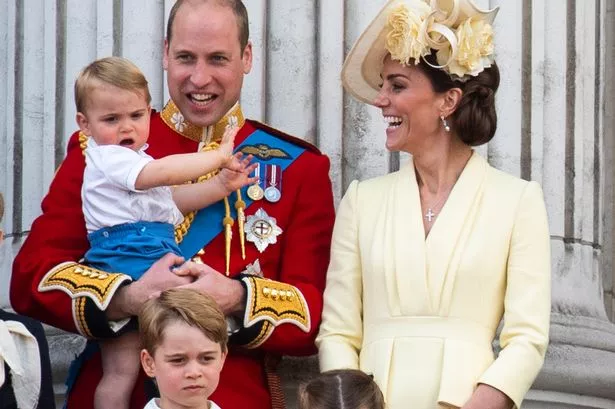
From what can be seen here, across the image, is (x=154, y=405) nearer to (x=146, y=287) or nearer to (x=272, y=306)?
(x=146, y=287)

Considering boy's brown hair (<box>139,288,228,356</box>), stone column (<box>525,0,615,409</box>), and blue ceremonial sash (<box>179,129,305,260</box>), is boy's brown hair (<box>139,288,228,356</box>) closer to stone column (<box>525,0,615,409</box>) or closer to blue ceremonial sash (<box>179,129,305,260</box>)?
blue ceremonial sash (<box>179,129,305,260</box>)

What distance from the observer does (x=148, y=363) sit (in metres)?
6.68

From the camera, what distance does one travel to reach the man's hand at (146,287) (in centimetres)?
692

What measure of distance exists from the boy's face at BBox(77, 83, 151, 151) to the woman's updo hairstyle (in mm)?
865

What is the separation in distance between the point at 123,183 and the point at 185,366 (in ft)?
2.27

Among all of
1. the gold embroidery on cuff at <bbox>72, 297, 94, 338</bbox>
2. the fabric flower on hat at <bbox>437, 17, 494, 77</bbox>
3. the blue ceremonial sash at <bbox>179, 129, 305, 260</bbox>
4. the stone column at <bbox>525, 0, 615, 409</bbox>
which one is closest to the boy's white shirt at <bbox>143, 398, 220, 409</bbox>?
the gold embroidery on cuff at <bbox>72, 297, 94, 338</bbox>

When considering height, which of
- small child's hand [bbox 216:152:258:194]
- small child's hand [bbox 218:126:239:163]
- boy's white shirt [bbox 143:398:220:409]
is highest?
small child's hand [bbox 218:126:239:163]

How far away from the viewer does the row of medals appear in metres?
7.44

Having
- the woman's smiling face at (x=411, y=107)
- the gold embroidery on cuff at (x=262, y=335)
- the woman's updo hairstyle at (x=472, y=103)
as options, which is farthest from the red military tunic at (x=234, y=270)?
the woman's updo hairstyle at (x=472, y=103)

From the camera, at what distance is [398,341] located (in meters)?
7.00

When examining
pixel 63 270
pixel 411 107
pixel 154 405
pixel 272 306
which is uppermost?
pixel 411 107

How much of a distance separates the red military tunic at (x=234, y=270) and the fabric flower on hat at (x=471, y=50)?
24.4 inches

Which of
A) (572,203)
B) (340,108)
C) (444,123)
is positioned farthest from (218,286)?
(572,203)

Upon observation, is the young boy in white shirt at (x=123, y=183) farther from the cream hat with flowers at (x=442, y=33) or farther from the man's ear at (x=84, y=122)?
the cream hat with flowers at (x=442, y=33)
